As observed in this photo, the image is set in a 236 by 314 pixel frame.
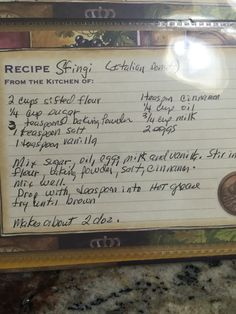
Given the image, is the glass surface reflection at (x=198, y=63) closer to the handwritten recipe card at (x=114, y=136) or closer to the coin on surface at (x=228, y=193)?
the handwritten recipe card at (x=114, y=136)

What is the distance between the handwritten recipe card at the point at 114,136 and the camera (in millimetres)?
543

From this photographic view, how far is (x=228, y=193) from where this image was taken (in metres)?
0.58

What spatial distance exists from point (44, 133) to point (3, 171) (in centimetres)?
6

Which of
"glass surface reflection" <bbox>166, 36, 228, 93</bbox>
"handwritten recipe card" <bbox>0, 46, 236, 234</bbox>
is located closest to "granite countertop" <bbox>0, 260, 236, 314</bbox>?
"handwritten recipe card" <bbox>0, 46, 236, 234</bbox>

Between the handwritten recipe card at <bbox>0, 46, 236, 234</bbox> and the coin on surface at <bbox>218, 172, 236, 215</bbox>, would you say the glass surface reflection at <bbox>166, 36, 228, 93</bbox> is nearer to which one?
the handwritten recipe card at <bbox>0, 46, 236, 234</bbox>

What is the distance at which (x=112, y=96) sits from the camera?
21.6 inches

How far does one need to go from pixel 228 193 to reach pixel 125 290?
168mm

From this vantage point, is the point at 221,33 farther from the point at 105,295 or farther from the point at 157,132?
the point at 105,295

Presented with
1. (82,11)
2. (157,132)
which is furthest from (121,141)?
(82,11)

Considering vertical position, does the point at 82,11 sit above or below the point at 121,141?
above

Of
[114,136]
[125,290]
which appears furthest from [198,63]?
[125,290]

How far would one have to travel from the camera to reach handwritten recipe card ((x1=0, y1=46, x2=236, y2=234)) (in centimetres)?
54

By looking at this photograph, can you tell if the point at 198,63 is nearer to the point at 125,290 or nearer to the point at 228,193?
the point at 228,193

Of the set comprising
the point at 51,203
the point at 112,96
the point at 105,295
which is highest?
the point at 112,96
